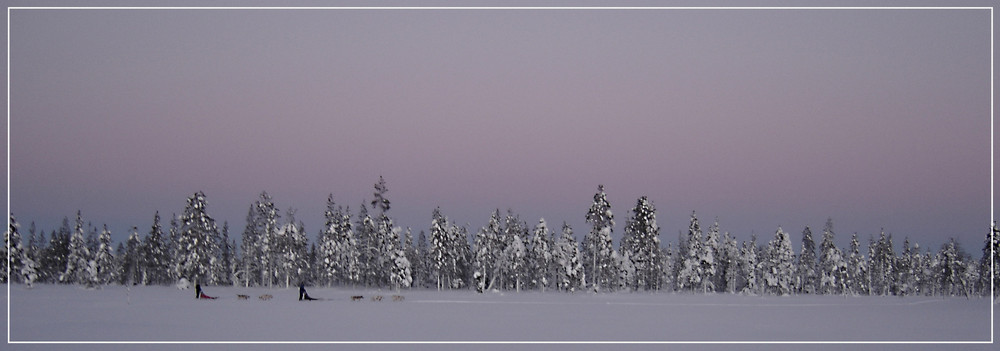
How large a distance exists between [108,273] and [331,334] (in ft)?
267

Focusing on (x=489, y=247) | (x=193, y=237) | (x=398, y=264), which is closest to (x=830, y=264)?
(x=489, y=247)

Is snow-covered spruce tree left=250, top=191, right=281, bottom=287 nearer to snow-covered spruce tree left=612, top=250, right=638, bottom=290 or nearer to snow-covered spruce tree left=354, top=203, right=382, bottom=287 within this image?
snow-covered spruce tree left=354, top=203, right=382, bottom=287

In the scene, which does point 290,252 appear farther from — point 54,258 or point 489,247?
point 54,258

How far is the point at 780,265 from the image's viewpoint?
97.9m

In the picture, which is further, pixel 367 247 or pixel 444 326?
pixel 367 247

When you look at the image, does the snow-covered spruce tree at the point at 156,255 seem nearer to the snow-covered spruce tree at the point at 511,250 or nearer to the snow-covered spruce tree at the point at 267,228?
the snow-covered spruce tree at the point at 267,228

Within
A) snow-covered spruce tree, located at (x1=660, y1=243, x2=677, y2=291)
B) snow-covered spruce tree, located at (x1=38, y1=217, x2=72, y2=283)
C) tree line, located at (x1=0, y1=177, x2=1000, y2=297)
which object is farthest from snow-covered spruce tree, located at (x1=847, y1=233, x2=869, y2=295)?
snow-covered spruce tree, located at (x1=38, y1=217, x2=72, y2=283)

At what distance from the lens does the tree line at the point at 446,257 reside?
8312cm

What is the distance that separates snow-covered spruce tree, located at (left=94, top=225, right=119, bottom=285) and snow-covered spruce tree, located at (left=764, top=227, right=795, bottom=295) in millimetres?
77789

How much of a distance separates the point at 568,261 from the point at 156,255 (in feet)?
163

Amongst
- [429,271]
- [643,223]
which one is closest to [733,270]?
[643,223]

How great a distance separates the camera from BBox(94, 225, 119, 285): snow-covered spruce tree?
313 ft

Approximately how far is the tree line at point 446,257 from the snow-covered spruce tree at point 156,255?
6.7 inches

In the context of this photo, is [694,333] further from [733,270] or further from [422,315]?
[733,270]
